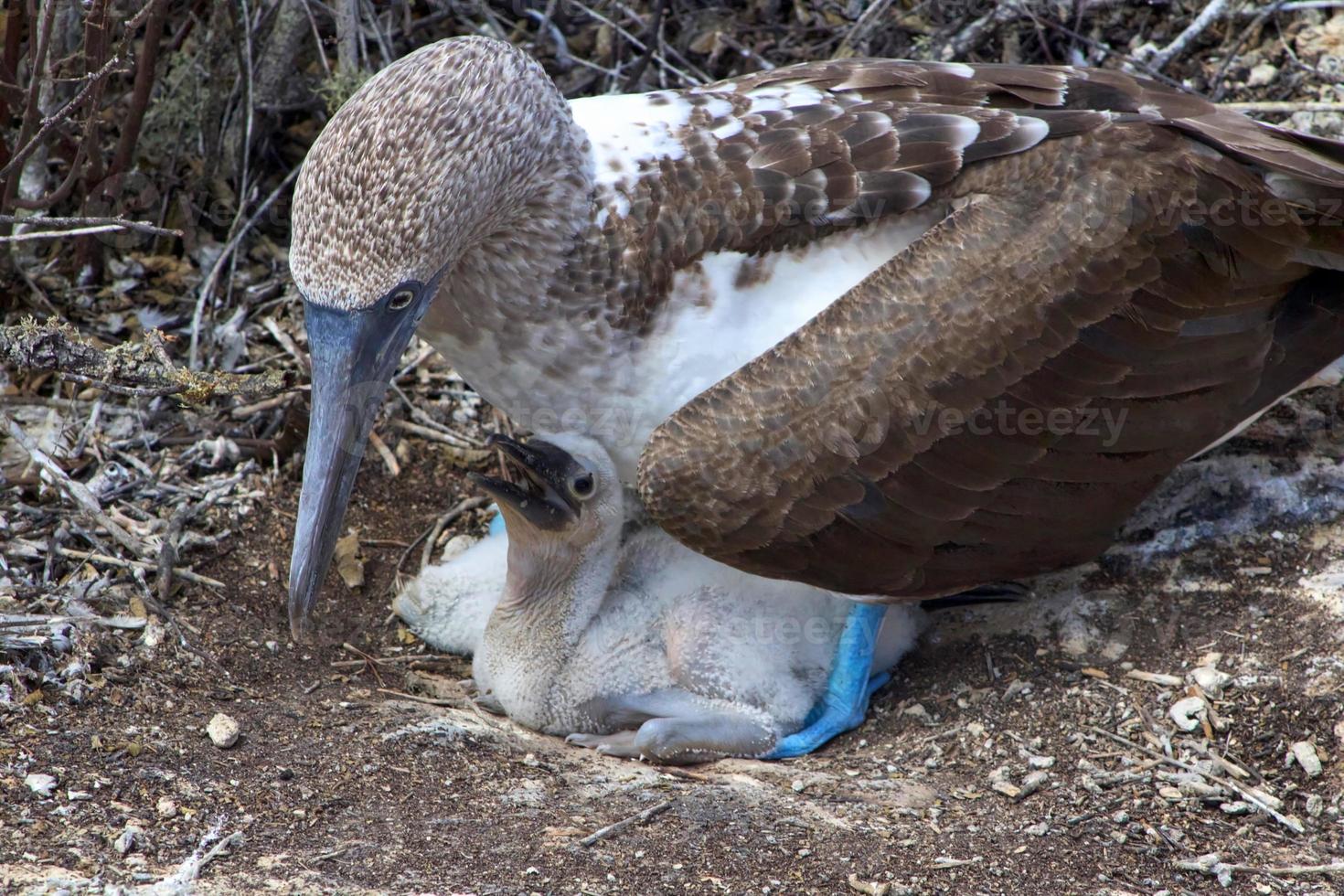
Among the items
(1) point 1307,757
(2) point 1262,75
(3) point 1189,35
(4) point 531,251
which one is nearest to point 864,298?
(4) point 531,251

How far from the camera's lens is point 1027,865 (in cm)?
337

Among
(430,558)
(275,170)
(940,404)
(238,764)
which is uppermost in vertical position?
(940,404)

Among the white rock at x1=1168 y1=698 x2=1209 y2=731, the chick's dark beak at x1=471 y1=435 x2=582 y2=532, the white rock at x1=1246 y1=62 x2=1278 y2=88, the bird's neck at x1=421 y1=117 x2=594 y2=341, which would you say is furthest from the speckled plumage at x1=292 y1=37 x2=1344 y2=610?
the white rock at x1=1246 y1=62 x2=1278 y2=88

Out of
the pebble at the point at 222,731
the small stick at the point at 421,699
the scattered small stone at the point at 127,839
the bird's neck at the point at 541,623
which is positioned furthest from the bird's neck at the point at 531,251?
the scattered small stone at the point at 127,839

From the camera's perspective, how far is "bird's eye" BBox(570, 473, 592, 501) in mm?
4117

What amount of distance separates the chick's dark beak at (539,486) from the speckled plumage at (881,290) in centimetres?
12

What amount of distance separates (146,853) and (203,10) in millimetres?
3689

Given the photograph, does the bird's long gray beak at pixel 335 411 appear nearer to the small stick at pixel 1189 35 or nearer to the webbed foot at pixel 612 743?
the webbed foot at pixel 612 743

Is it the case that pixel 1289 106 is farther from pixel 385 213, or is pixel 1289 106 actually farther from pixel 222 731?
pixel 222 731

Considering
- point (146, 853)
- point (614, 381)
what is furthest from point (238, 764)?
A: point (614, 381)

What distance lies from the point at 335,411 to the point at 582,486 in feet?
3.04

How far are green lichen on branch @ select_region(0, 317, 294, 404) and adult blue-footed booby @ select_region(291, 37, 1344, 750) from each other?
49 centimetres

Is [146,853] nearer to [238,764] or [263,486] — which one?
[238,764]

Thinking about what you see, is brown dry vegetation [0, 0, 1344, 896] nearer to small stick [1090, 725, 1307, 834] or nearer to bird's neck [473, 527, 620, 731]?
small stick [1090, 725, 1307, 834]
